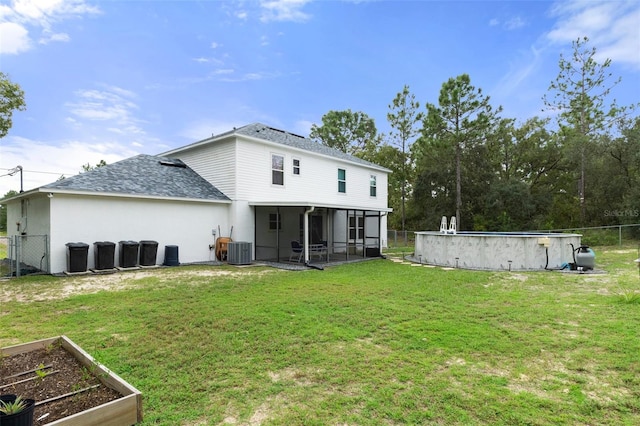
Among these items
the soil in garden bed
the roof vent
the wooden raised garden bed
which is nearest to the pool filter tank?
the wooden raised garden bed

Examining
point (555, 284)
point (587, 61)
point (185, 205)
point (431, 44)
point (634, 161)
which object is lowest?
point (555, 284)

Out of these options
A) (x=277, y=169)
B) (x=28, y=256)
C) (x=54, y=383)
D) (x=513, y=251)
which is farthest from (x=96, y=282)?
(x=513, y=251)

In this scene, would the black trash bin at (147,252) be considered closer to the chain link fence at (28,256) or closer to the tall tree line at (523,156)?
the chain link fence at (28,256)

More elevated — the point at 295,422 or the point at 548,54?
the point at 548,54

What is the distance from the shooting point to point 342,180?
17.9m

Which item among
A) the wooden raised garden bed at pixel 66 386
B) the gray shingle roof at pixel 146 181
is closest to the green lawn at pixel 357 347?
the wooden raised garden bed at pixel 66 386

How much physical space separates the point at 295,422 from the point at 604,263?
1348 centimetres

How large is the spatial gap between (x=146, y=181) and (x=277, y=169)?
518 centimetres

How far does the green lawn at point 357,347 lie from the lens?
2.75m

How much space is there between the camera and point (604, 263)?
11.4 meters

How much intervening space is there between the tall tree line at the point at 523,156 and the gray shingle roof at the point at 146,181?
16.4m

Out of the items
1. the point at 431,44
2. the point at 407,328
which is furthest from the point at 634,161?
the point at 407,328

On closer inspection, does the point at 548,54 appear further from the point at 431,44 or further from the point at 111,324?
the point at 111,324

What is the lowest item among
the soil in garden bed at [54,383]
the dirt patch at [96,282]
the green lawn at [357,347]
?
the dirt patch at [96,282]
